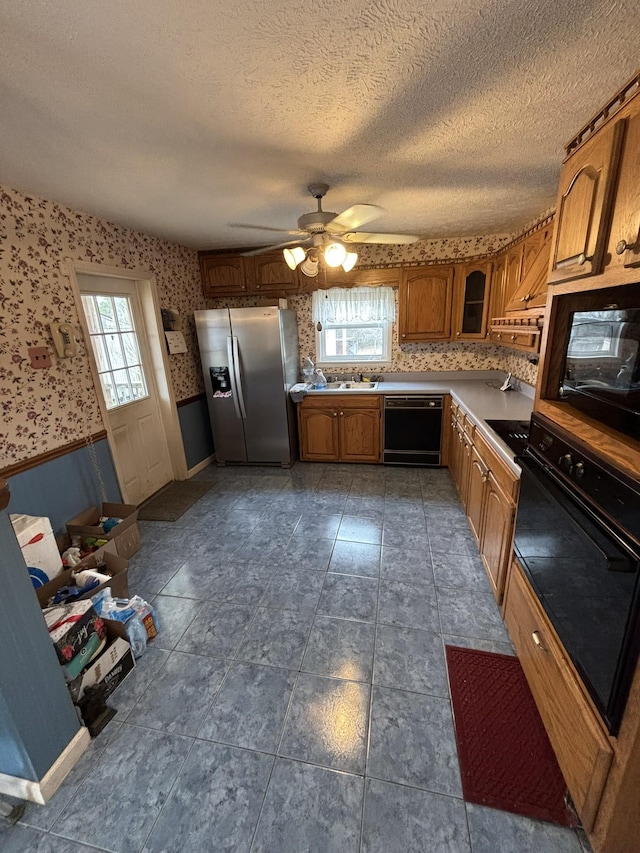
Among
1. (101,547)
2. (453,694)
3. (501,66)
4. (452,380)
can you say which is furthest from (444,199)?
(101,547)

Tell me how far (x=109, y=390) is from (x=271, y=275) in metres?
1.93

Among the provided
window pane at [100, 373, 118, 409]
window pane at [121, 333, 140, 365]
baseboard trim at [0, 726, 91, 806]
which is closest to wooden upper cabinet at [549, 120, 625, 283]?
baseboard trim at [0, 726, 91, 806]

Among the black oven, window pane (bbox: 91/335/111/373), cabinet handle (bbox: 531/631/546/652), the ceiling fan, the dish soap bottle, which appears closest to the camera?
the black oven

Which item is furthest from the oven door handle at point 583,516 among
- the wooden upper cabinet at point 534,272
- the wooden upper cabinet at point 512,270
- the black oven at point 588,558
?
the wooden upper cabinet at point 512,270

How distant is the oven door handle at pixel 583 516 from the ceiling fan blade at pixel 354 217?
1393mm

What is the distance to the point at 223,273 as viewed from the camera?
3.74 metres

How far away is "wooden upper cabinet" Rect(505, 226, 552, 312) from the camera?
214cm

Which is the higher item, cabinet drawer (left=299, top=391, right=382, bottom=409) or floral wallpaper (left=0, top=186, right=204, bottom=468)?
floral wallpaper (left=0, top=186, right=204, bottom=468)

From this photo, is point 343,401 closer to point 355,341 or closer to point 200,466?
point 355,341

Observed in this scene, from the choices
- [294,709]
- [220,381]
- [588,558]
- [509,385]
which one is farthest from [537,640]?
[220,381]

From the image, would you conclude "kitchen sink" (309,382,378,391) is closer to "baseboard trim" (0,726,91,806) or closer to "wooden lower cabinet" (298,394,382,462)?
"wooden lower cabinet" (298,394,382,462)

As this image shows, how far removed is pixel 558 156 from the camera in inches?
68.6

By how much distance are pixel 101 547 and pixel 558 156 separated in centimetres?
331

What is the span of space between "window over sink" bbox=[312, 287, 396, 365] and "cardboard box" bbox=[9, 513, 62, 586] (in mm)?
3012
